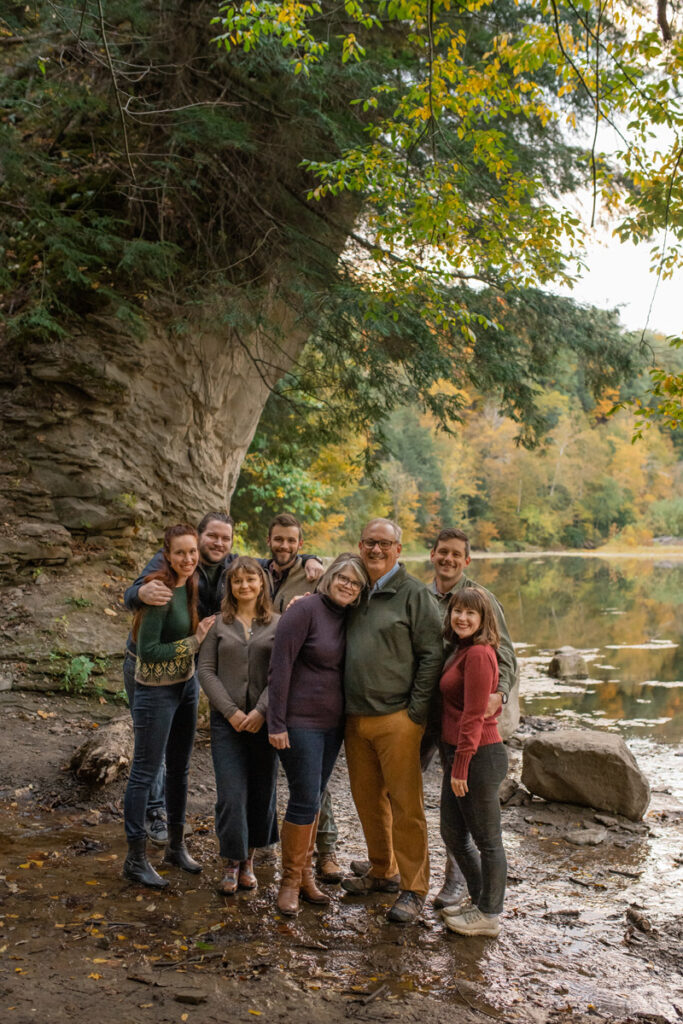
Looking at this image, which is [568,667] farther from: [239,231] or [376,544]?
[376,544]

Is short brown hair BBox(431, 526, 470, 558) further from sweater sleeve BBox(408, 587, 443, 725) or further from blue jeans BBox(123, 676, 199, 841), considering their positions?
blue jeans BBox(123, 676, 199, 841)

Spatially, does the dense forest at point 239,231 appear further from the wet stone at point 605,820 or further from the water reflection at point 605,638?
the water reflection at point 605,638

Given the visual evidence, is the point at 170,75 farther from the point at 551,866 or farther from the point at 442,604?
the point at 551,866

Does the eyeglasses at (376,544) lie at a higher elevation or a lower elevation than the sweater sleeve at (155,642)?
higher

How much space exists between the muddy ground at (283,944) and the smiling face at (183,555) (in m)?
1.60

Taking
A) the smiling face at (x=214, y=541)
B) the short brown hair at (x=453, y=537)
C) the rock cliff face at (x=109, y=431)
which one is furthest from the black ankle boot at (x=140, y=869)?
Result: the rock cliff face at (x=109, y=431)

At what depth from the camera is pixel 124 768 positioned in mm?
5469

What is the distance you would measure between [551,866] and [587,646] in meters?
12.8

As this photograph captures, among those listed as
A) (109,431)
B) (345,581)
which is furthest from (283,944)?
(109,431)

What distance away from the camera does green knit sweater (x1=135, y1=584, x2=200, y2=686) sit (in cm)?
411

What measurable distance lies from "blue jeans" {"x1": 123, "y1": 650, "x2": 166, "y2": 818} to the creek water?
4992mm

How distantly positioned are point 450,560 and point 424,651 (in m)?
0.58

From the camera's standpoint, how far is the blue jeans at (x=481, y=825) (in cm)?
374

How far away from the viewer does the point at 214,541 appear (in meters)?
4.52
